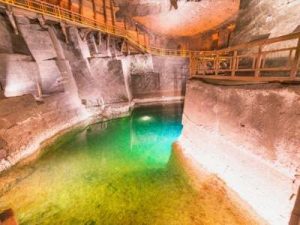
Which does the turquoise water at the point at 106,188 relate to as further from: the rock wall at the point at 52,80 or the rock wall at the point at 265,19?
the rock wall at the point at 265,19

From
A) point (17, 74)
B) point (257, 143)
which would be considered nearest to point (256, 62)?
point (257, 143)

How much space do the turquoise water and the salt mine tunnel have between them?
0.04 meters

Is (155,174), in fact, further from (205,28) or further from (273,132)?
(205,28)

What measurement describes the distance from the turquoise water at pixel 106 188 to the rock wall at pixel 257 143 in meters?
1.05

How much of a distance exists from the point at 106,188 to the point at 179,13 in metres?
19.2

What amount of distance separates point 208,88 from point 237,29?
15.4 m

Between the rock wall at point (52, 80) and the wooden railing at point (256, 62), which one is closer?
the wooden railing at point (256, 62)

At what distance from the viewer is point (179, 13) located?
18.7 meters

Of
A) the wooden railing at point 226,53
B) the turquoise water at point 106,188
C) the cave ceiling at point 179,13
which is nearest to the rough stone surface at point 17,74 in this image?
the wooden railing at point 226,53

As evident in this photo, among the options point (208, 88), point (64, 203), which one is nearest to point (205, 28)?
→ point (208, 88)

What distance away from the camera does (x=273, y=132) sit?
13.7ft

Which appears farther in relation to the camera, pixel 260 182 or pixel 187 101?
pixel 187 101

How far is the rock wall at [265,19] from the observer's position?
39.9 feet

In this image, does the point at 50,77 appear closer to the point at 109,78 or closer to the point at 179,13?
the point at 109,78
